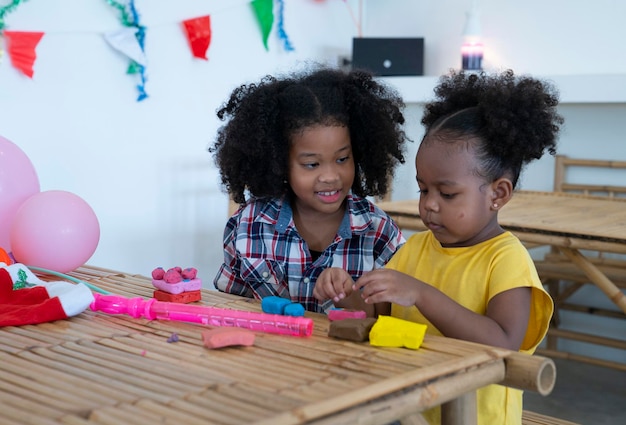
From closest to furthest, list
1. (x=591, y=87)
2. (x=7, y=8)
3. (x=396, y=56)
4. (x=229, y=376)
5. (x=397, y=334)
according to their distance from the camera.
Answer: (x=229, y=376) < (x=397, y=334) < (x=7, y=8) < (x=591, y=87) < (x=396, y=56)

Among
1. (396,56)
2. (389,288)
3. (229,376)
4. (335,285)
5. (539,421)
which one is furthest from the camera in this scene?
(396,56)

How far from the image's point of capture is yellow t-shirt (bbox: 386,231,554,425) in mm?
1178

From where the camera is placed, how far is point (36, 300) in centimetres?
123

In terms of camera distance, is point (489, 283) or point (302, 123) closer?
point (489, 283)

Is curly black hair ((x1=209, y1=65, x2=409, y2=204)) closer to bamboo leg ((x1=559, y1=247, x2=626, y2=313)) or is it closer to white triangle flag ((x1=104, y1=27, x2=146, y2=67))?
bamboo leg ((x1=559, y1=247, x2=626, y2=313))

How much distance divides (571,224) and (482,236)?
1105 millimetres

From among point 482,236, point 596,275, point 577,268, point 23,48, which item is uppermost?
point 23,48

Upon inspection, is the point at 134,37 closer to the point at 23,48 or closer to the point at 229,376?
the point at 23,48

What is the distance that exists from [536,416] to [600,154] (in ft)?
6.99

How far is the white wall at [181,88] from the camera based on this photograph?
279cm

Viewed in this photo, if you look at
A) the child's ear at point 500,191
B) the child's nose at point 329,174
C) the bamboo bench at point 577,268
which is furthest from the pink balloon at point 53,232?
the bamboo bench at point 577,268

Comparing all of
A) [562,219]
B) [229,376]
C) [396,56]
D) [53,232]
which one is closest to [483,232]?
[229,376]

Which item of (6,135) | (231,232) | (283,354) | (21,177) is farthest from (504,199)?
(6,135)

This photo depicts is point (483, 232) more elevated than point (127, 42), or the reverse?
point (127, 42)
